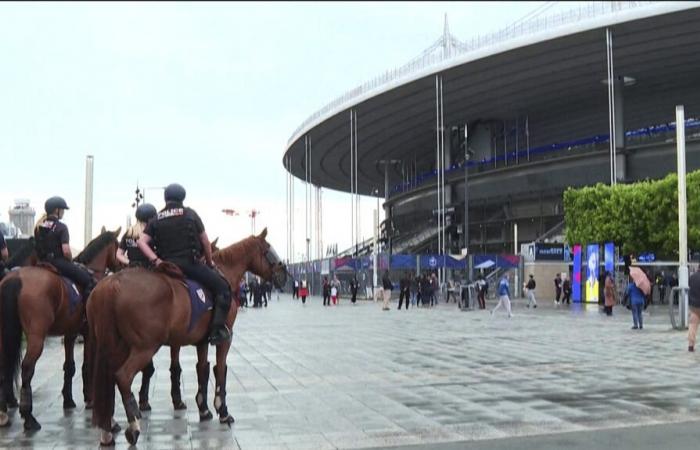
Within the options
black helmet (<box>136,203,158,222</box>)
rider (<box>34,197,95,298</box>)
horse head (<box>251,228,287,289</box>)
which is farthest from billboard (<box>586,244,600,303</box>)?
rider (<box>34,197,95,298</box>)

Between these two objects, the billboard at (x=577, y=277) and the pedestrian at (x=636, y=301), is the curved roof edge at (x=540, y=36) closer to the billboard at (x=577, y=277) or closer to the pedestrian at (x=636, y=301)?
the billboard at (x=577, y=277)

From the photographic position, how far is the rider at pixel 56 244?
912 cm

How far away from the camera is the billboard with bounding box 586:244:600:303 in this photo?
40.6 metres

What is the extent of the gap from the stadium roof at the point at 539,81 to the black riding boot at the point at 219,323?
140 feet

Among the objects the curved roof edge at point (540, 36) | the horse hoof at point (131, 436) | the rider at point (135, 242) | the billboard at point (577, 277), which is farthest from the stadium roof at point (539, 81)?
the horse hoof at point (131, 436)

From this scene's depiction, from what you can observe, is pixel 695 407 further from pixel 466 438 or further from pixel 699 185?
pixel 699 185

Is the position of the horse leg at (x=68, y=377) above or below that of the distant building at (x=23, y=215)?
below

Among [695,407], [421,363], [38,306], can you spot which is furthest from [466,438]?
[421,363]

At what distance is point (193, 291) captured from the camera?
806 cm

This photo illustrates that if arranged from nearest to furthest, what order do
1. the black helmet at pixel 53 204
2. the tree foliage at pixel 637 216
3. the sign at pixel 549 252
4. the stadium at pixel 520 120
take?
the black helmet at pixel 53 204 < the tree foliage at pixel 637 216 < the sign at pixel 549 252 < the stadium at pixel 520 120

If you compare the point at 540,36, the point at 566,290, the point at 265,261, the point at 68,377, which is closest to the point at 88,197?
the point at 68,377

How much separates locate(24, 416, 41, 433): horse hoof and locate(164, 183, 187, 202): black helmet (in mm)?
2750

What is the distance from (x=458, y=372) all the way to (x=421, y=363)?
153 cm

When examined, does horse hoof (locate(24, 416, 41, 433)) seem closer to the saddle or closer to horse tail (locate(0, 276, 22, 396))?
horse tail (locate(0, 276, 22, 396))
